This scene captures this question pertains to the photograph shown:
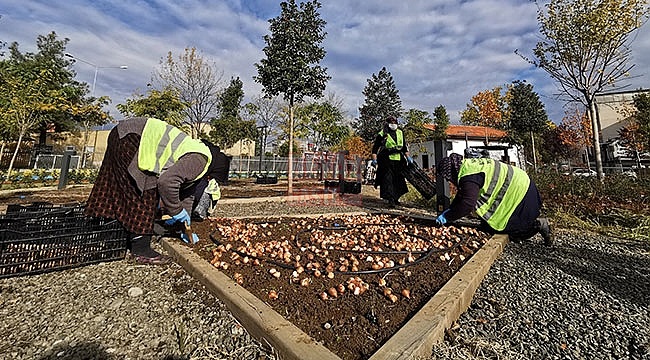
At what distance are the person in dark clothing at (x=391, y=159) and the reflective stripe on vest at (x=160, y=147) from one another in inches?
164

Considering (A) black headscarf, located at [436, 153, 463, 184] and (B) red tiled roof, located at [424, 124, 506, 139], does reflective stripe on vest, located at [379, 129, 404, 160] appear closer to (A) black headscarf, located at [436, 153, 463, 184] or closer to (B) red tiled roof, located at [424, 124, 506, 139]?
(A) black headscarf, located at [436, 153, 463, 184]

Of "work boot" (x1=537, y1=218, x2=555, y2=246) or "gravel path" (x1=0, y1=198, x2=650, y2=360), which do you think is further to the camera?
"work boot" (x1=537, y1=218, x2=555, y2=246)

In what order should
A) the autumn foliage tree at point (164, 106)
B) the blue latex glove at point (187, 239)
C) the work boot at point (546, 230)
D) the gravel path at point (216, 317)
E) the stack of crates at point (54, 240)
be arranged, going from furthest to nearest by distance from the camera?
the autumn foliage tree at point (164, 106)
the work boot at point (546, 230)
the blue latex glove at point (187, 239)
the stack of crates at point (54, 240)
the gravel path at point (216, 317)

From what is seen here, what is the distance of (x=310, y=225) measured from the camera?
3.53 metres

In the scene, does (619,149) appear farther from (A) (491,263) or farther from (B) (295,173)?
(A) (491,263)

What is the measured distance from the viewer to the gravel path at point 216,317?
133 centimetres

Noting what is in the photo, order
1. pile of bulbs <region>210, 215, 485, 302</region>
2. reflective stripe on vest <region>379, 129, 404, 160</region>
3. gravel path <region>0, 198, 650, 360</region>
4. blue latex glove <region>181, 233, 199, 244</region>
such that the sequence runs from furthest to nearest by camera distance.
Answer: reflective stripe on vest <region>379, 129, 404, 160</region>
blue latex glove <region>181, 233, 199, 244</region>
pile of bulbs <region>210, 215, 485, 302</region>
gravel path <region>0, 198, 650, 360</region>

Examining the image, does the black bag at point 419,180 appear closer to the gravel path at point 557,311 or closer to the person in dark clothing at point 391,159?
the person in dark clothing at point 391,159

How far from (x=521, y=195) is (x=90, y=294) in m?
3.66

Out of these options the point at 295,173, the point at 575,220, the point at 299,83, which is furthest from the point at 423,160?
the point at 575,220

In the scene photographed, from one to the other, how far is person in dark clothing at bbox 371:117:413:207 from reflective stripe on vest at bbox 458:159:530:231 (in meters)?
2.84

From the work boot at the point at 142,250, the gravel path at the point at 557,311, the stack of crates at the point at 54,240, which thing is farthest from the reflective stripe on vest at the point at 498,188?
the stack of crates at the point at 54,240

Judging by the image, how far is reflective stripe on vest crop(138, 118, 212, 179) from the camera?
2336 millimetres

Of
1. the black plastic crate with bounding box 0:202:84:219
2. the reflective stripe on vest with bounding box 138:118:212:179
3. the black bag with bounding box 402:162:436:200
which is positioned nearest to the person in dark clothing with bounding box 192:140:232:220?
the reflective stripe on vest with bounding box 138:118:212:179
